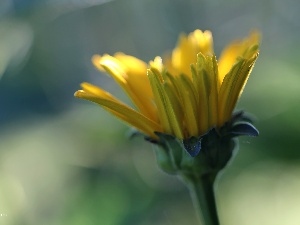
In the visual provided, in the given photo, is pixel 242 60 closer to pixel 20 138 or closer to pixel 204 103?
pixel 204 103

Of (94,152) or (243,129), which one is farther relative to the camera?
(94,152)

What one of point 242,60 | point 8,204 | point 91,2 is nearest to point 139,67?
point 242,60

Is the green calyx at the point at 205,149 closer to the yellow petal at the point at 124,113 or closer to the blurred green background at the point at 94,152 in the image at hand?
the yellow petal at the point at 124,113

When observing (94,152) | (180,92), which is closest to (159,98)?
(180,92)

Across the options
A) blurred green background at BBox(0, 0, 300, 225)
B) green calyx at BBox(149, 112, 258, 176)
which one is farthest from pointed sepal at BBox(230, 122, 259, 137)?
blurred green background at BBox(0, 0, 300, 225)

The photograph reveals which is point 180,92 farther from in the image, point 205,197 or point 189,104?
point 205,197

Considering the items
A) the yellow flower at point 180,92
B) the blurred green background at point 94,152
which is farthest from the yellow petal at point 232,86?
the blurred green background at point 94,152

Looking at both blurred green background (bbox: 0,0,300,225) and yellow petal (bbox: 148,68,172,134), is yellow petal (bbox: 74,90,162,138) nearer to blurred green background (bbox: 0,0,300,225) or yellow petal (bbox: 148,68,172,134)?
yellow petal (bbox: 148,68,172,134)
